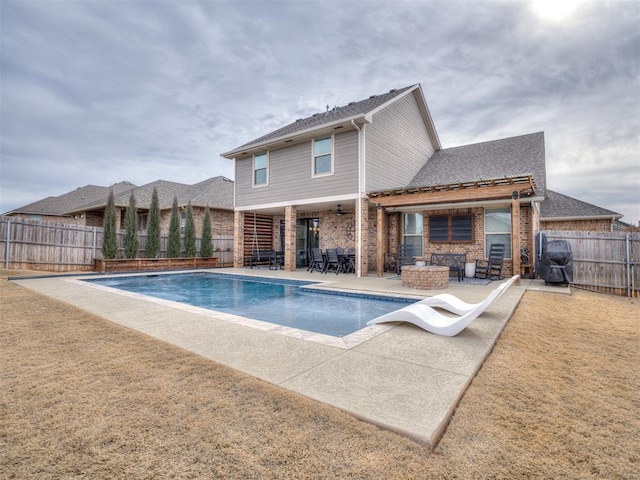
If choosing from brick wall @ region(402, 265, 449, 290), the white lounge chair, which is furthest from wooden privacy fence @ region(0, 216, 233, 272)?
the white lounge chair

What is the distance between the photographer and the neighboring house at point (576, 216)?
612 inches

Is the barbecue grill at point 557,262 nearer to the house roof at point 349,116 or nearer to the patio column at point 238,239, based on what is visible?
the house roof at point 349,116

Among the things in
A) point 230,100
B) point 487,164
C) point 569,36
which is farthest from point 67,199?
point 569,36

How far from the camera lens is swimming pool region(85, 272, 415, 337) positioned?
541 cm

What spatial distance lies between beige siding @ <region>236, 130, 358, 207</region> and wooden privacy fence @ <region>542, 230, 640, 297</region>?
253 inches

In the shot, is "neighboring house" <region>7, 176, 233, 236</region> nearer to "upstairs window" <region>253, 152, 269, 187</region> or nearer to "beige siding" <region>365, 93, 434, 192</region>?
"upstairs window" <region>253, 152, 269, 187</region>

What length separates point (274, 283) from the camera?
10383 millimetres

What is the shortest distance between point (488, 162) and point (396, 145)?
3789mm

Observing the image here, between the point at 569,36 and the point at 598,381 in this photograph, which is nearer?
the point at 598,381

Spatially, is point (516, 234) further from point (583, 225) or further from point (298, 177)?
point (583, 225)

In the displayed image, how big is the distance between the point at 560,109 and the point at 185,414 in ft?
51.9

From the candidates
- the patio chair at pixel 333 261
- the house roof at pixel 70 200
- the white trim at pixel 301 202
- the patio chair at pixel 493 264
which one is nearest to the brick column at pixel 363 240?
the white trim at pixel 301 202

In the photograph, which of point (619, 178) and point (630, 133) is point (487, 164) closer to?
point (630, 133)

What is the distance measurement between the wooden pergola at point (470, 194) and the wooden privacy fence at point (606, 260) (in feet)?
4.95
